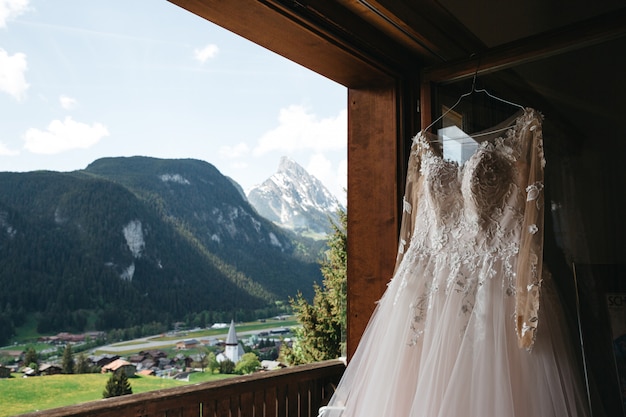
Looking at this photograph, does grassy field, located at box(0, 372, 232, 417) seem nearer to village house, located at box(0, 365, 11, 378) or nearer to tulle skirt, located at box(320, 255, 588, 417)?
village house, located at box(0, 365, 11, 378)

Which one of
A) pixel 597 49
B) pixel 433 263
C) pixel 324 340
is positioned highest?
pixel 597 49

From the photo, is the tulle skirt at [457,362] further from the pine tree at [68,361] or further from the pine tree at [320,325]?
the pine tree at [320,325]

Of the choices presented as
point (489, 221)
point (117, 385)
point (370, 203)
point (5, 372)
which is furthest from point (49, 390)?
point (489, 221)

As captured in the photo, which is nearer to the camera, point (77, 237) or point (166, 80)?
point (77, 237)

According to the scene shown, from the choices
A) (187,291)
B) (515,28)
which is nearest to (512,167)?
(515,28)

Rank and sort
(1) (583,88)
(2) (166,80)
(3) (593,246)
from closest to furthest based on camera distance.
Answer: (3) (593,246)
(1) (583,88)
(2) (166,80)

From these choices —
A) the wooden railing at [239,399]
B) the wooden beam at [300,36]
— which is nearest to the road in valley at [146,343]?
the wooden railing at [239,399]

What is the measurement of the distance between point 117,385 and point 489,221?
7.48 ft

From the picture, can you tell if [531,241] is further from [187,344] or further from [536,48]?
[187,344]

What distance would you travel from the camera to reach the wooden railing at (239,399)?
Answer: 1.63 metres

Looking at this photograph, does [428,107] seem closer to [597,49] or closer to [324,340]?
[597,49]

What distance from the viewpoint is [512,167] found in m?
1.75

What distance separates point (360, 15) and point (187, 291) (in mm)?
2088

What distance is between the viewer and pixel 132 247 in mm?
2986
